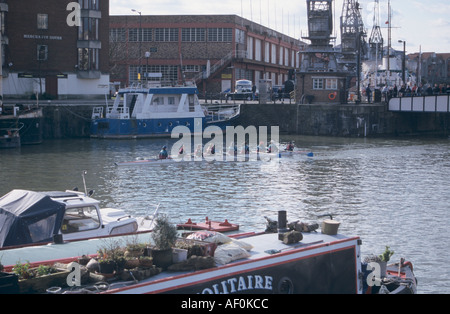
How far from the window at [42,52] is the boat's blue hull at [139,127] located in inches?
506

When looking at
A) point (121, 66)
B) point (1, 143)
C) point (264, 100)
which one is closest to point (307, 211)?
point (1, 143)

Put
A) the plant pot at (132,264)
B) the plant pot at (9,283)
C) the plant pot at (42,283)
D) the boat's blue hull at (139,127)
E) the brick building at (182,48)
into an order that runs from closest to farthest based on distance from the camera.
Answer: the plant pot at (9,283)
the plant pot at (42,283)
the plant pot at (132,264)
the boat's blue hull at (139,127)
the brick building at (182,48)

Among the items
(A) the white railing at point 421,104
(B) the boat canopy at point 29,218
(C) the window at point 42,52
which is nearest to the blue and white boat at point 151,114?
(C) the window at point 42,52

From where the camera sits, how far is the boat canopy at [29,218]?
1529 centimetres

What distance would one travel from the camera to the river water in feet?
77.2

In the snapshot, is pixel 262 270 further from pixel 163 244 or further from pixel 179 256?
pixel 163 244

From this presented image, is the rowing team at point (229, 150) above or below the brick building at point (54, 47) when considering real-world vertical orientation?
below

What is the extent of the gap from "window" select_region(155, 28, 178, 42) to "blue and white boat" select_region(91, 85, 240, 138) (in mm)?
24132

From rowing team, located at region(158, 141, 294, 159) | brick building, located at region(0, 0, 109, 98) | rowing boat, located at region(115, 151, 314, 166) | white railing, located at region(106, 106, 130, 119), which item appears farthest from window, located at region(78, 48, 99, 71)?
rowing boat, located at region(115, 151, 314, 166)

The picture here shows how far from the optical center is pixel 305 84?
226ft

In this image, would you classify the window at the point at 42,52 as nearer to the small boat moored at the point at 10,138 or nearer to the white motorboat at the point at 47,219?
the small boat moored at the point at 10,138

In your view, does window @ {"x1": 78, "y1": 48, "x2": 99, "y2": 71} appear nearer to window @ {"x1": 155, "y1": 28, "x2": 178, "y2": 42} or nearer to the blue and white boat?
the blue and white boat

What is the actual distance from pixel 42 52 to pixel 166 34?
2219 centimetres

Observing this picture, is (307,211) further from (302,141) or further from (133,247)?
(302,141)
